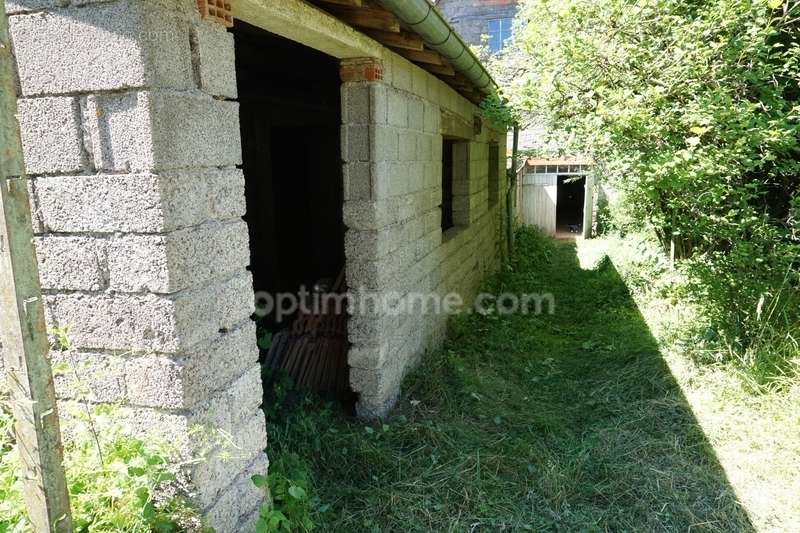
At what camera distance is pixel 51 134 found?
1963 mm

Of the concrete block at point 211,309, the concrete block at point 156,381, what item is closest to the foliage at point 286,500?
the concrete block at point 156,381

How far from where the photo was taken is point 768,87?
458 centimetres

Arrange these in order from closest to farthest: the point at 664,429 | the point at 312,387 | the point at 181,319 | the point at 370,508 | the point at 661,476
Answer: the point at 181,319 → the point at 370,508 → the point at 661,476 → the point at 664,429 → the point at 312,387

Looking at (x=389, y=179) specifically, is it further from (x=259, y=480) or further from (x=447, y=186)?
(x=447, y=186)

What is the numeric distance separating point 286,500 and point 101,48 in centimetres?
214

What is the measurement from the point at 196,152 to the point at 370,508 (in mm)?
2173

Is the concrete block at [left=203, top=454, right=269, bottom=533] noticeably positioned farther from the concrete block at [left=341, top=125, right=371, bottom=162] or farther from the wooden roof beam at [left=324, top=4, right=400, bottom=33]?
the wooden roof beam at [left=324, top=4, right=400, bottom=33]

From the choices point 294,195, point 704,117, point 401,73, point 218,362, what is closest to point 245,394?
point 218,362

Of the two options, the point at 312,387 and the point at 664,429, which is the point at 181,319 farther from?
the point at 664,429

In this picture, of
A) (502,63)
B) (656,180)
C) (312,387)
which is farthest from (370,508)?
(502,63)

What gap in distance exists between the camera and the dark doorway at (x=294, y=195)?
454cm

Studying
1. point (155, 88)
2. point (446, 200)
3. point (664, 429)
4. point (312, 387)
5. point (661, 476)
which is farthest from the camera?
point (446, 200)

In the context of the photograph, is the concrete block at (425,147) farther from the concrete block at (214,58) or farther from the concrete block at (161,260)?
the concrete block at (161,260)

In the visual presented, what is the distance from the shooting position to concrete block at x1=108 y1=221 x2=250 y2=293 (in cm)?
193
